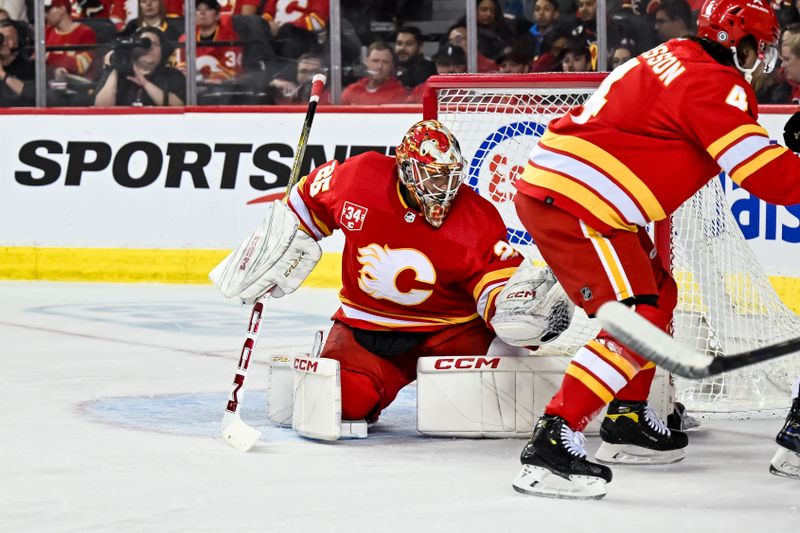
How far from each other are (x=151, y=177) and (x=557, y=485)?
14.8 ft

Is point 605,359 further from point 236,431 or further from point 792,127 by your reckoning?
point 236,431

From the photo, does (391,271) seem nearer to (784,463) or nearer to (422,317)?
(422,317)

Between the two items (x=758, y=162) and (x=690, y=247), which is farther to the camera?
(x=690, y=247)

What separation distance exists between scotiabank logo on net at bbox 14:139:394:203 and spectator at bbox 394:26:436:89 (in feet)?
1.39

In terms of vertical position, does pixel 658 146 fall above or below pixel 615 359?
above

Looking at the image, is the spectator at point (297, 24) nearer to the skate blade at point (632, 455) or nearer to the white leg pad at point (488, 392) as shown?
the white leg pad at point (488, 392)

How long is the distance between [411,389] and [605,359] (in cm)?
162

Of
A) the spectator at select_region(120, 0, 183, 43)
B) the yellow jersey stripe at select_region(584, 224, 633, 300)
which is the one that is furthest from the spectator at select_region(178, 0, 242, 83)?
the yellow jersey stripe at select_region(584, 224, 633, 300)

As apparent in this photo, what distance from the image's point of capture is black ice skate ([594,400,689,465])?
345cm

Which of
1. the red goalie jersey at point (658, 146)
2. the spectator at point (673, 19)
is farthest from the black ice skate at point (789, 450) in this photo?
the spectator at point (673, 19)

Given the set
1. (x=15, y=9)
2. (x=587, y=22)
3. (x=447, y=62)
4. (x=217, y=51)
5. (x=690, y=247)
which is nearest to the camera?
(x=690, y=247)

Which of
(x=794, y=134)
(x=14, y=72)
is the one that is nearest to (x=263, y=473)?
(x=794, y=134)

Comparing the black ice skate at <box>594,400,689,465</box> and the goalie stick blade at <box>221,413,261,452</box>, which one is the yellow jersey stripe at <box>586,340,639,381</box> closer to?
the black ice skate at <box>594,400,689,465</box>

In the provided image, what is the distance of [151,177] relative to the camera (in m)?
7.22
